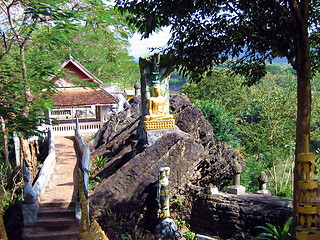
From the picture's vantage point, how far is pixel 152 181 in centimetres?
1068

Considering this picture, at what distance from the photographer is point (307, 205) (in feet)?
10.5

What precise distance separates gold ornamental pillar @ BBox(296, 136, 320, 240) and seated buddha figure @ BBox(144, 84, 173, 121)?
32.8ft

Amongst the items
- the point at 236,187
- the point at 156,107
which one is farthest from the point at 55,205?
the point at 236,187

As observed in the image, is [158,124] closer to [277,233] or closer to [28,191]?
[28,191]

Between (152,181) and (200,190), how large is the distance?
66.8 inches

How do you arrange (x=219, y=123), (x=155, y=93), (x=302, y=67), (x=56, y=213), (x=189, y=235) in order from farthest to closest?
(x=219, y=123) < (x=155, y=93) < (x=56, y=213) < (x=189, y=235) < (x=302, y=67)

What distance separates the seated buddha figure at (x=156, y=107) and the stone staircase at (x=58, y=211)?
3820 mm

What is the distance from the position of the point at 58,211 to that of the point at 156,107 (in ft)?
17.3

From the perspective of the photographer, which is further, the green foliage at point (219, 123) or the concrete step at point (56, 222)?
the green foliage at point (219, 123)

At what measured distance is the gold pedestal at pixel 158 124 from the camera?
13141 millimetres

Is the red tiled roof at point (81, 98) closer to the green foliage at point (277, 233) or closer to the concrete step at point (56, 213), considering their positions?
the concrete step at point (56, 213)

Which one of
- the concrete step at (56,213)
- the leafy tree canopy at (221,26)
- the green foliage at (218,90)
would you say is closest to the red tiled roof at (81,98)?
the concrete step at (56,213)

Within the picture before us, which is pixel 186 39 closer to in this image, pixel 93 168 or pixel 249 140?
pixel 93 168

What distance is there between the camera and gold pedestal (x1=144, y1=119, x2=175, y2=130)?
13141mm
